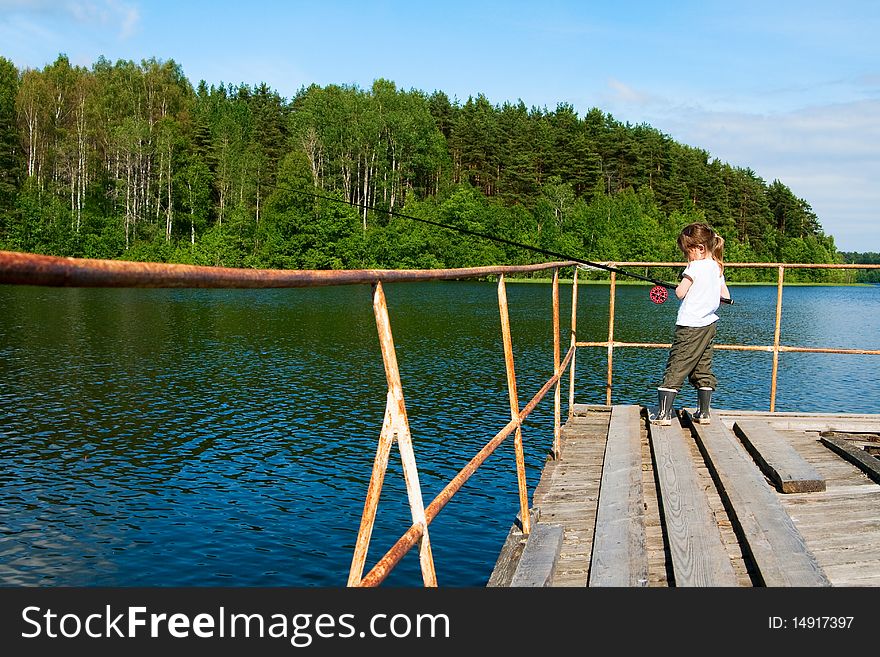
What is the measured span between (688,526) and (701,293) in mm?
3126

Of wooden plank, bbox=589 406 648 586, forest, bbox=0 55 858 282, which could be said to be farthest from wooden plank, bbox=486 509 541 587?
forest, bbox=0 55 858 282

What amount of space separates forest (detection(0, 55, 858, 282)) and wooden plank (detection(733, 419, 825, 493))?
60059mm

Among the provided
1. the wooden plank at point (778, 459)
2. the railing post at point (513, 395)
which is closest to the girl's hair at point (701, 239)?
the wooden plank at point (778, 459)

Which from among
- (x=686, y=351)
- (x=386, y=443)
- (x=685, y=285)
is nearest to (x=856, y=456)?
(x=686, y=351)

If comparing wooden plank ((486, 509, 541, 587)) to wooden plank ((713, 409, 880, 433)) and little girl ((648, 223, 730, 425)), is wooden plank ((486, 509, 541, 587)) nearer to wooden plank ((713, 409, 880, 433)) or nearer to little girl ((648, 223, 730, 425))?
little girl ((648, 223, 730, 425))

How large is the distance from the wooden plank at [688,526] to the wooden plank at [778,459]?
518 mm

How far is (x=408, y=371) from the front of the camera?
2169cm

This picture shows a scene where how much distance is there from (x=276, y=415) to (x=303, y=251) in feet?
186

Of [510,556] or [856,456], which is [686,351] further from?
[510,556]

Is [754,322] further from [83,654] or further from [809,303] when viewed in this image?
[83,654]

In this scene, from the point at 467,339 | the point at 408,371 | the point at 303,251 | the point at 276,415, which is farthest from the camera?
the point at 303,251

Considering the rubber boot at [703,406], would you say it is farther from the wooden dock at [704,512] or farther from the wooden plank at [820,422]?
the wooden plank at [820,422]

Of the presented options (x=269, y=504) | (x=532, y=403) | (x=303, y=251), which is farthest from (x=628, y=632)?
(x=303, y=251)

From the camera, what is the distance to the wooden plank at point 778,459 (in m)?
5.16
